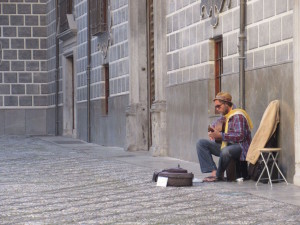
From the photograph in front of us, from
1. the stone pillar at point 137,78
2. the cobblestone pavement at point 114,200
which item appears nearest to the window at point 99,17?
the stone pillar at point 137,78

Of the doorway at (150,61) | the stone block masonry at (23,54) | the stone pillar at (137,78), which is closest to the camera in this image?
the doorway at (150,61)

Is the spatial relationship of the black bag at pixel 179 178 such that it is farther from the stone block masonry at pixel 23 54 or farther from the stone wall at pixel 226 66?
the stone block masonry at pixel 23 54

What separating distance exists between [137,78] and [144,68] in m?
0.26

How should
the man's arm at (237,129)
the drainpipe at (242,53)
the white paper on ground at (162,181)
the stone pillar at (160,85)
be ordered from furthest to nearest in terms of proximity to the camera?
the stone pillar at (160,85) < the drainpipe at (242,53) < the man's arm at (237,129) < the white paper on ground at (162,181)

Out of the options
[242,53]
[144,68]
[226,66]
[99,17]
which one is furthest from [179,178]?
[99,17]

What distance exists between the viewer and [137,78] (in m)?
21.8

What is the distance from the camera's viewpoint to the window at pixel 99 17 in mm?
24406

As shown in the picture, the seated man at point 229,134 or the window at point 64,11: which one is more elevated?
the window at point 64,11

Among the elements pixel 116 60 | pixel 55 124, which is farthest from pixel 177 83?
pixel 55 124

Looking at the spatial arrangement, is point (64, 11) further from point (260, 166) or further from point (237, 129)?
point (260, 166)

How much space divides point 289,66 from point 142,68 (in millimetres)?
9101

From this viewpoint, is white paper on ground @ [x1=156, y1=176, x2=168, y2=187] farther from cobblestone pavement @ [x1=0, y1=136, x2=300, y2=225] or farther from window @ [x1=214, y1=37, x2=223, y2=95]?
window @ [x1=214, y1=37, x2=223, y2=95]

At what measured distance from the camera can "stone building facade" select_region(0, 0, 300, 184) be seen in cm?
1359

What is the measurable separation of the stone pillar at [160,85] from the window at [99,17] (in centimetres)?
477
